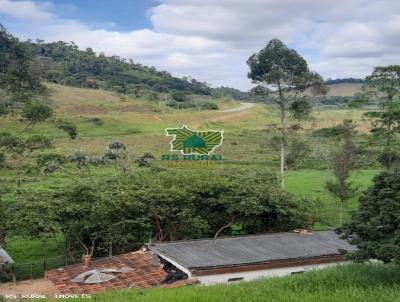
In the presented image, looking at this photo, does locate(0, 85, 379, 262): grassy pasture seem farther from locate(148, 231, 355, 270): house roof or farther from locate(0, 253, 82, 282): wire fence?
locate(148, 231, 355, 270): house roof

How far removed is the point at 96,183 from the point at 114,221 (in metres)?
2.65

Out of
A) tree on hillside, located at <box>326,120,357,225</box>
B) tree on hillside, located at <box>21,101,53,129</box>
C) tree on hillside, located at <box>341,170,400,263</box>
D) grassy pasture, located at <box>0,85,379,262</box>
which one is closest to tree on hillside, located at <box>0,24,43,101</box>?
grassy pasture, located at <box>0,85,379,262</box>

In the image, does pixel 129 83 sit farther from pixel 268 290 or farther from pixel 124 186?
pixel 268 290

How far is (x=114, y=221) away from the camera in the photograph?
2384 centimetres

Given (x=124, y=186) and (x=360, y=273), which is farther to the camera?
(x=124, y=186)

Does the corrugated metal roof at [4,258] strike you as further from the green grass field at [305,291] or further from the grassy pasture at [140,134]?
the green grass field at [305,291]

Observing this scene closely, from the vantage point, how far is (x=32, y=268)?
81.3ft

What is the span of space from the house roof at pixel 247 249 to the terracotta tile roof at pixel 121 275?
0.59 m

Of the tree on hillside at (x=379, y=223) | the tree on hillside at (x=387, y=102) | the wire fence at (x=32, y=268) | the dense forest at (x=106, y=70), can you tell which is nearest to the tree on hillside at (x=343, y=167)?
the tree on hillside at (x=387, y=102)

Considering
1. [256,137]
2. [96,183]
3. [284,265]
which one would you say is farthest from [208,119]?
[284,265]

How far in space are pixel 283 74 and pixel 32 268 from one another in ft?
61.8

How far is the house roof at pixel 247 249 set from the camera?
1758cm

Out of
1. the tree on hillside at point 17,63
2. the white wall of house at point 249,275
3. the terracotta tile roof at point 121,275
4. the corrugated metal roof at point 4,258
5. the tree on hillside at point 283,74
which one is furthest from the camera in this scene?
the tree on hillside at point 17,63

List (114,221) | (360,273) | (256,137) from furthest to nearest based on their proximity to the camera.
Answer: (256,137) → (114,221) → (360,273)
